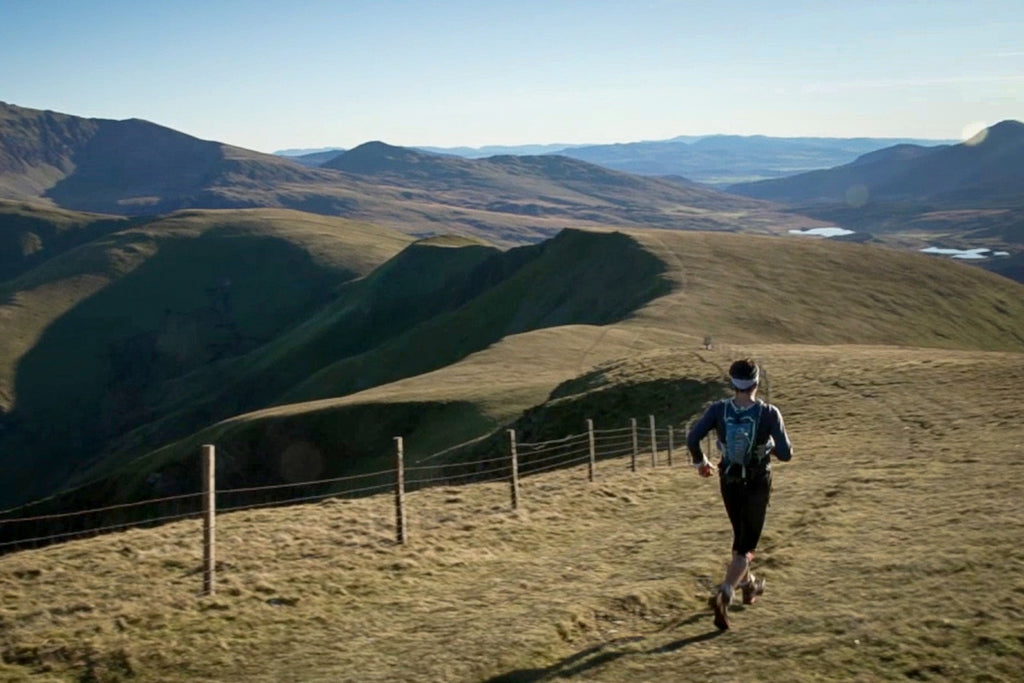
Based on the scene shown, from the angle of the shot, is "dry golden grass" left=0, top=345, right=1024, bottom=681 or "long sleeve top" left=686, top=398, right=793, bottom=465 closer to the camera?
"dry golden grass" left=0, top=345, right=1024, bottom=681

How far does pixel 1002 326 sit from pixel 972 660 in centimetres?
10792

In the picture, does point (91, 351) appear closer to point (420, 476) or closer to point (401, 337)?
point (401, 337)

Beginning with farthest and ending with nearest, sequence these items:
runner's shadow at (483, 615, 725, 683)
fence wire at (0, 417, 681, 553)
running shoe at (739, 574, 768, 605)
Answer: fence wire at (0, 417, 681, 553) → running shoe at (739, 574, 768, 605) → runner's shadow at (483, 615, 725, 683)

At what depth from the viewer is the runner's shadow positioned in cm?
962

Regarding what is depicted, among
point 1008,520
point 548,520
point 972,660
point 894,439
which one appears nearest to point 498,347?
point 894,439

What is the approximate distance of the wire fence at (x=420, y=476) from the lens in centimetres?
1711

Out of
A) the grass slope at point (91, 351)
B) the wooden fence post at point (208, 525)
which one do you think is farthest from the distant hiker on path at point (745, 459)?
the grass slope at point (91, 351)

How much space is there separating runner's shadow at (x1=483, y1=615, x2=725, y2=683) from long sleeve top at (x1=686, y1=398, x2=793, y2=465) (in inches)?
83.6

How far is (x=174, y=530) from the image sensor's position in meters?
18.0

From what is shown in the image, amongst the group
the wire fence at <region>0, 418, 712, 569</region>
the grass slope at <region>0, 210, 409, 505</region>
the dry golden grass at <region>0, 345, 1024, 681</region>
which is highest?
the dry golden grass at <region>0, 345, 1024, 681</region>

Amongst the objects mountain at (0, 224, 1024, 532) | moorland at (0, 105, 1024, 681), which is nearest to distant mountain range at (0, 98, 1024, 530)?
mountain at (0, 224, 1024, 532)

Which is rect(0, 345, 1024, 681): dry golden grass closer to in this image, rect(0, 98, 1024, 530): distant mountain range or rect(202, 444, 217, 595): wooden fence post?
rect(202, 444, 217, 595): wooden fence post

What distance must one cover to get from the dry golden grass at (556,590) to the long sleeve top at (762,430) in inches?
84.7

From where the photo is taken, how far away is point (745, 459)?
10172 millimetres
